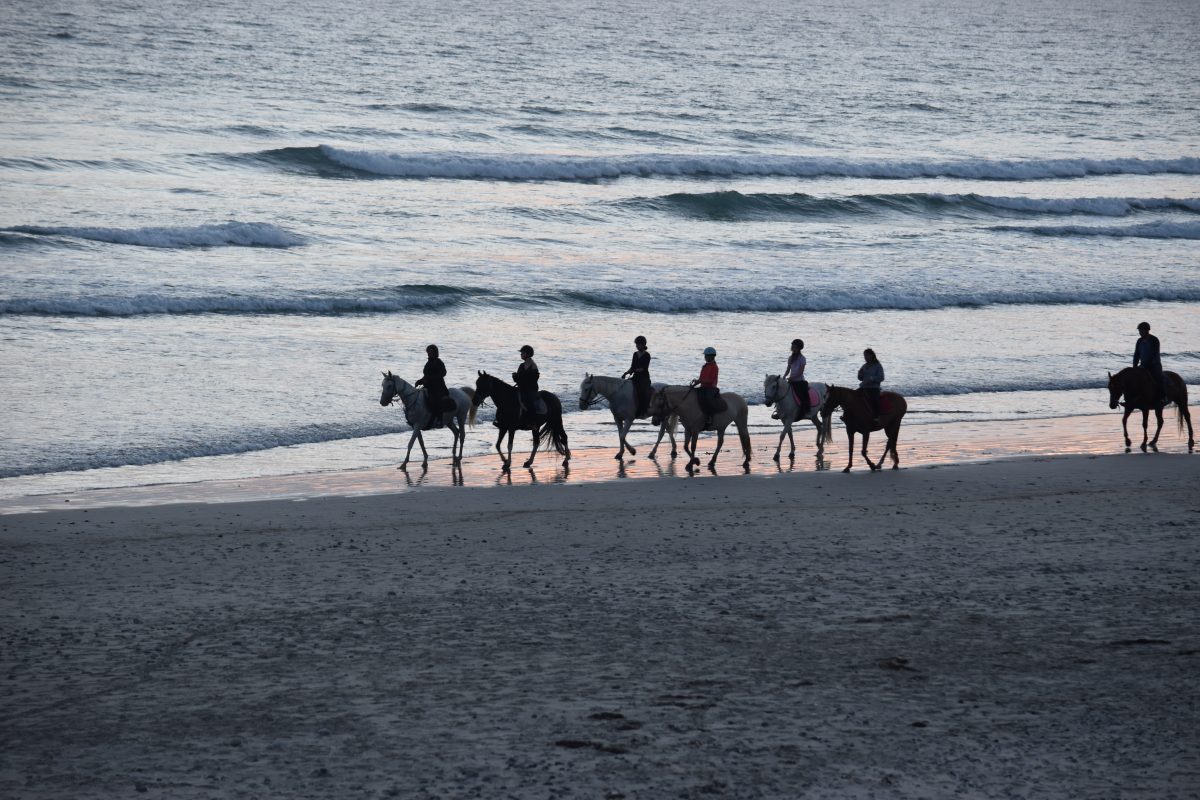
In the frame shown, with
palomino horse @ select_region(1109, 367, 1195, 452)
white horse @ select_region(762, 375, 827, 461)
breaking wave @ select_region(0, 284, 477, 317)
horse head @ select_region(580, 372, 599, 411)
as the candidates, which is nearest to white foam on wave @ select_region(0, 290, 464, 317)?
breaking wave @ select_region(0, 284, 477, 317)

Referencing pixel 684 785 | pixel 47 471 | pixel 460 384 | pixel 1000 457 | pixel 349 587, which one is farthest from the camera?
pixel 460 384

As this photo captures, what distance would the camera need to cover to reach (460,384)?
2322 centimetres

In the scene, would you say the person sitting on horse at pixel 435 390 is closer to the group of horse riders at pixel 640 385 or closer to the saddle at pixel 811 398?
the group of horse riders at pixel 640 385

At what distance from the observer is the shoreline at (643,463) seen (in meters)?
15.9

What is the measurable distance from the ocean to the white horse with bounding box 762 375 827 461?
2.84 metres

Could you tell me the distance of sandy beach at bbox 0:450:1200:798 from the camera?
7797mm

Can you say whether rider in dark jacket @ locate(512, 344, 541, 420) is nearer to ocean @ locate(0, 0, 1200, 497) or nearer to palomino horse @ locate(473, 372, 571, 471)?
palomino horse @ locate(473, 372, 571, 471)

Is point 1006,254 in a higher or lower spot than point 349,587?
higher

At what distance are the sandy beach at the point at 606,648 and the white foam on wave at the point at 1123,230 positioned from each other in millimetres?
32446

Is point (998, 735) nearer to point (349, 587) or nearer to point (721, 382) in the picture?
point (349, 587)

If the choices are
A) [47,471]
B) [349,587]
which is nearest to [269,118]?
[47,471]

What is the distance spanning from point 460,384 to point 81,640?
525 inches

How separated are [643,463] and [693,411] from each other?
963mm

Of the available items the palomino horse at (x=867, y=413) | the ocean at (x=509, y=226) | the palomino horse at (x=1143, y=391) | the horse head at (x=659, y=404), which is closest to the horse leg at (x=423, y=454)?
the ocean at (x=509, y=226)
